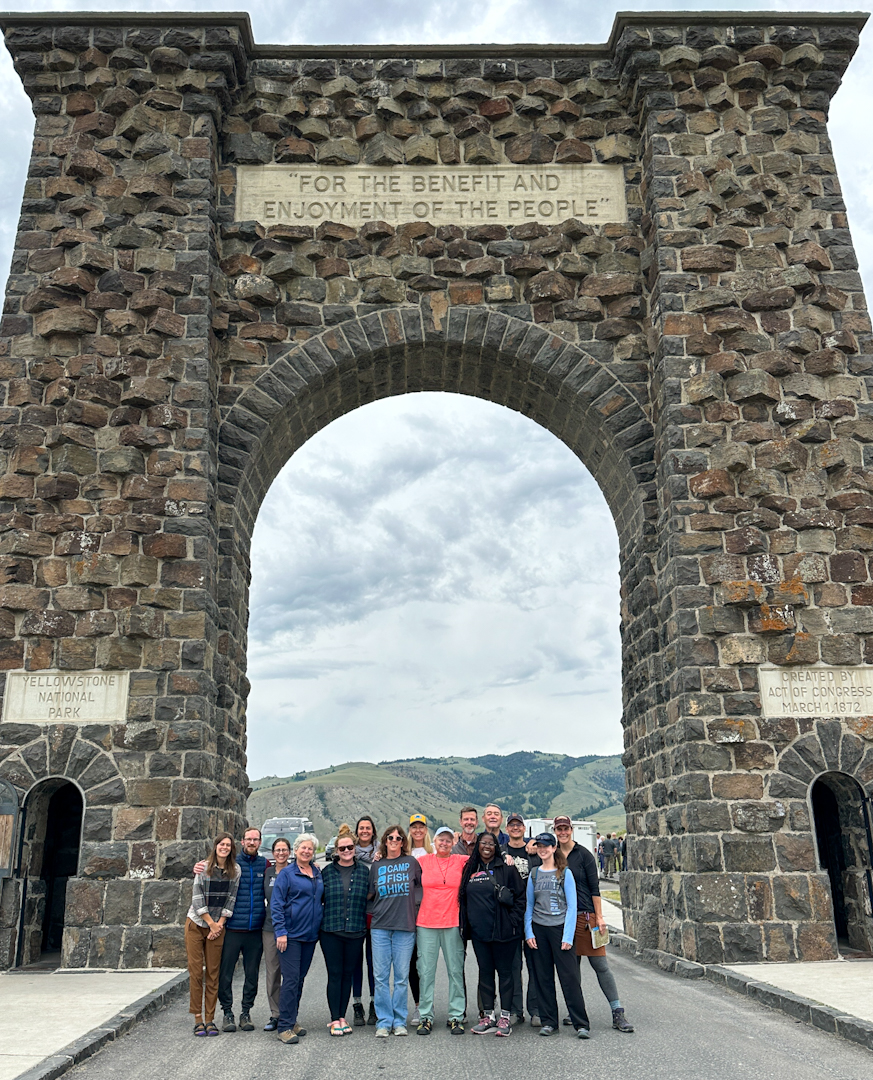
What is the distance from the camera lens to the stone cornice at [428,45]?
11219 millimetres

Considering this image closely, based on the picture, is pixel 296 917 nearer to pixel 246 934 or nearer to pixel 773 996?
pixel 246 934

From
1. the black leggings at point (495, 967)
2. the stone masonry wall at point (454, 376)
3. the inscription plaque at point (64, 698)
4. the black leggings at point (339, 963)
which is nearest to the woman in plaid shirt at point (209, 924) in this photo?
the black leggings at point (339, 963)

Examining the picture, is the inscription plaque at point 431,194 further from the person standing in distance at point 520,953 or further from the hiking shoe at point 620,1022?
the hiking shoe at point 620,1022

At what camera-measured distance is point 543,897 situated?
6703 millimetres

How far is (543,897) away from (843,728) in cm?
424

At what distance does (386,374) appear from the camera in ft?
38.8

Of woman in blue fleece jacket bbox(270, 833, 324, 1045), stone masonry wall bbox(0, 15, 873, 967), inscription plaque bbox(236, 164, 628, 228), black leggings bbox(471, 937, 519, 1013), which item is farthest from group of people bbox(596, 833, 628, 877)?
woman in blue fleece jacket bbox(270, 833, 324, 1045)

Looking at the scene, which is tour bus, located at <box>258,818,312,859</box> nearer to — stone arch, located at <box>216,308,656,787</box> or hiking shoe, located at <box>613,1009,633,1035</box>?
stone arch, located at <box>216,308,656,787</box>

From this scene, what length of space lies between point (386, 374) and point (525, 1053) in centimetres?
790

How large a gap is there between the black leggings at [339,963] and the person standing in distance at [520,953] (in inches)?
44.6

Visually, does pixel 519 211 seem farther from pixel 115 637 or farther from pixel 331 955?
pixel 331 955

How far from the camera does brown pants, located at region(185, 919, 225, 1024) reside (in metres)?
6.82

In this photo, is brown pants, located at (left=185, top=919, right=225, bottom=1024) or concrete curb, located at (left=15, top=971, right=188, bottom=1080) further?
brown pants, located at (left=185, top=919, right=225, bottom=1024)

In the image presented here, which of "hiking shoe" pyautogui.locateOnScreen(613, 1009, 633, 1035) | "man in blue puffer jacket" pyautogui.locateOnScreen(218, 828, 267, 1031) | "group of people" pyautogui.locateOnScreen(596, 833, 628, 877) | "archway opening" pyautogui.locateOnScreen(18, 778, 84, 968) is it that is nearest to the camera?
"hiking shoe" pyautogui.locateOnScreen(613, 1009, 633, 1035)
